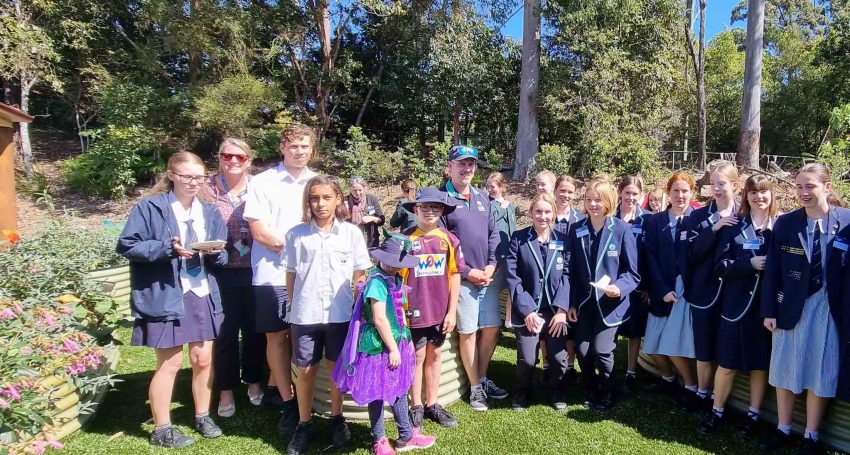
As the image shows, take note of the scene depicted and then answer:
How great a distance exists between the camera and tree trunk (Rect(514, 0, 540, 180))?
14.6m

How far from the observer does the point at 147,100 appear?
15.6 metres

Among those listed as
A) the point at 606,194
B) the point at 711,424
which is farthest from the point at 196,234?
the point at 711,424

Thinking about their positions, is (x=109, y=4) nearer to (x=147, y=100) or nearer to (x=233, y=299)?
(x=147, y=100)

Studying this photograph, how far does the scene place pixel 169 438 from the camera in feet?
10.6

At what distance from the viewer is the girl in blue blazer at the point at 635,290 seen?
4137 mm

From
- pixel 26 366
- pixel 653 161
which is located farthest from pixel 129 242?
pixel 653 161

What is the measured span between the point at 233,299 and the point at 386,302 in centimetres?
133

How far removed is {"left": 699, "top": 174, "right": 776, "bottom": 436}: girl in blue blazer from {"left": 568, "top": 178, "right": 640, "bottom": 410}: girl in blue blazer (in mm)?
630

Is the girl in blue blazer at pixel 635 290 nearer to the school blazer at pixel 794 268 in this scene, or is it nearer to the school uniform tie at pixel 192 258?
the school blazer at pixel 794 268

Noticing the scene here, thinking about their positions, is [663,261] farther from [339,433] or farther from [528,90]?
[528,90]

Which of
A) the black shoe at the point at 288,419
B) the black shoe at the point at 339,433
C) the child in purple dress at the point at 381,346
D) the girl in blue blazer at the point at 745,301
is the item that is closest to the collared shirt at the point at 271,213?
the child in purple dress at the point at 381,346

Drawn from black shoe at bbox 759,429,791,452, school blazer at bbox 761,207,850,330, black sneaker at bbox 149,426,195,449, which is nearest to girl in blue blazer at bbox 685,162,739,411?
school blazer at bbox 761,207,850,330

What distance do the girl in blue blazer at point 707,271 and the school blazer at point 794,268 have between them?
36 cm

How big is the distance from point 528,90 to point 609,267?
12302mm
